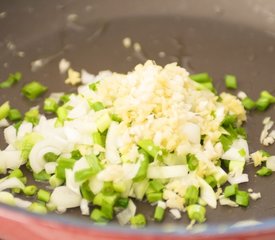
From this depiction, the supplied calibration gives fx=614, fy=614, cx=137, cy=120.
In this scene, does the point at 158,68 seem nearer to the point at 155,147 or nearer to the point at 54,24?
the point at 155,147

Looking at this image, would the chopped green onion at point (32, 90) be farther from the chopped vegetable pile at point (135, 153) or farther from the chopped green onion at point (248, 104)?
the chopped green onion at point (248, 104)

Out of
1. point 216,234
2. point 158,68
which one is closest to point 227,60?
point 158,68

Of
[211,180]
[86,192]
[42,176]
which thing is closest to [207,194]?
[211,180]

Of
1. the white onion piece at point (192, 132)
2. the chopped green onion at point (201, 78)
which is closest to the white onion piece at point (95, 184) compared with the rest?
the white onion piece at point (192, 132)

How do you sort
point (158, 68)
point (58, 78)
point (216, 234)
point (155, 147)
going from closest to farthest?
1. point (216, 234)
2. point (155, 147)
3. point (158, 68)
4. point (58, 78)

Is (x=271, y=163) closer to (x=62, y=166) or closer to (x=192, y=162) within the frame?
(x=192, y=162)

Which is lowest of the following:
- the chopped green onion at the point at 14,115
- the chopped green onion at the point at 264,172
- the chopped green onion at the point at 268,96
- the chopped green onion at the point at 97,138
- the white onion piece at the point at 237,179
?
the white onion piece at the point at 237,179

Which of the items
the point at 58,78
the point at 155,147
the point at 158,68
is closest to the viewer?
the point at 155,147

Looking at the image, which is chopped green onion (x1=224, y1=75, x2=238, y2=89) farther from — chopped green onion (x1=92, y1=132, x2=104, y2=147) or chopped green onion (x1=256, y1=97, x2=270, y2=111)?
chopped green onion (x1=92, y1=132, x2=104, y2=147)
